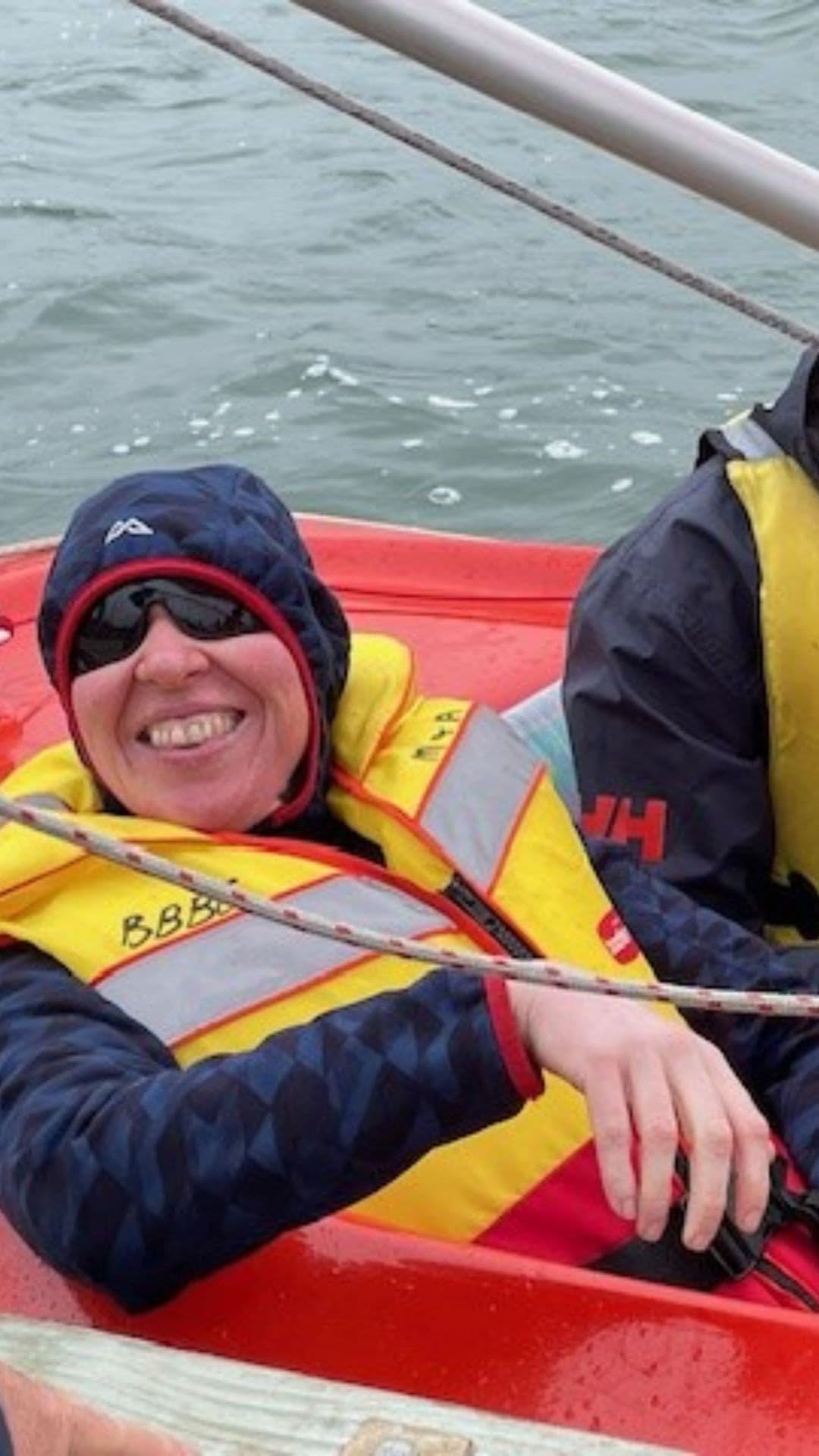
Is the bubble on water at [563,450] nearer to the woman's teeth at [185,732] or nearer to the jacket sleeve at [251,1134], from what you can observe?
the woman's teeth at [185,732]

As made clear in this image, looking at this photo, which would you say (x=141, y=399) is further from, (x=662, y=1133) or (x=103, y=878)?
(x=662, y=1133)

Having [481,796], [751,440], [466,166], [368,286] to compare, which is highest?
[466,166]

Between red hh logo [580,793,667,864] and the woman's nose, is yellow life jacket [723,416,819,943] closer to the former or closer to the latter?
red hh logo [580,793,667,864]

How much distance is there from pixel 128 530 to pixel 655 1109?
0.82m

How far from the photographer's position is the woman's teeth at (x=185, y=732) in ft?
6.70

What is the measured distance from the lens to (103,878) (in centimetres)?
193

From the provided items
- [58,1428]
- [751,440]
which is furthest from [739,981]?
[58,1428]

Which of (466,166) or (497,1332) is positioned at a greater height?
(466,166)

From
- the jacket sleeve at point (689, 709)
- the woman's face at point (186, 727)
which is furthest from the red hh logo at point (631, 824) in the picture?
the woman's face at point (186, 727)

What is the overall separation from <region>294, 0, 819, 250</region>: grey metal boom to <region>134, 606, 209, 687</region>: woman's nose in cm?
79

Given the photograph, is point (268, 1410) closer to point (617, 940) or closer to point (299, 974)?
point (299, 974)

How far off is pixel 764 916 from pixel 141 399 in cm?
381

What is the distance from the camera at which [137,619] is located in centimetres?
206

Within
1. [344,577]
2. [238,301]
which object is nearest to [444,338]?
[238,301]
